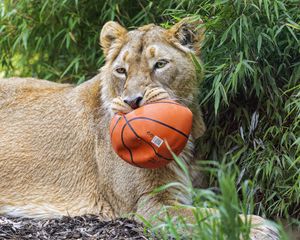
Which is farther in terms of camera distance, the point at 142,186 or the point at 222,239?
the point at 142,186

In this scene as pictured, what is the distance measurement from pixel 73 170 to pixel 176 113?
1.45 meters

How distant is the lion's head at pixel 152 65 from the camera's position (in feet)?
18.6

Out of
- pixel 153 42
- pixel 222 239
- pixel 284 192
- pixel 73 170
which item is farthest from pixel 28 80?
pixel 222 239

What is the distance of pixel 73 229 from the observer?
573 centimetres

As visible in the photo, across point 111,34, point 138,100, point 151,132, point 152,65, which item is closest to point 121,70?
point 152,65

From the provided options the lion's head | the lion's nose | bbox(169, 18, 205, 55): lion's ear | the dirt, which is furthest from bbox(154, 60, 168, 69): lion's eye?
the dirt

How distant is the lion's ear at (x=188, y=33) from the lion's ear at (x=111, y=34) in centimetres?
44

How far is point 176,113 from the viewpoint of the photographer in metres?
5.35

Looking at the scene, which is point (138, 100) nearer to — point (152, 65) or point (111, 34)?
point (152, 65)

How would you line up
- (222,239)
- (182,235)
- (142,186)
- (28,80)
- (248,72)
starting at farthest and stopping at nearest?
(28,80), (248,72), (142,186), (182,235), (222,239)

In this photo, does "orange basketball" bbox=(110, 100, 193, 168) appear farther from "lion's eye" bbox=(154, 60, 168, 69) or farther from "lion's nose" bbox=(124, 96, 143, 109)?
"lion's eye" bbox=(154, 60, 168, 69)

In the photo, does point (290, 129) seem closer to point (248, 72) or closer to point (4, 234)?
point (248, 72)

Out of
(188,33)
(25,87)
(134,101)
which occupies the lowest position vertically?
(25,87)

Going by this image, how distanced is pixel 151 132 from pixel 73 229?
105cm
